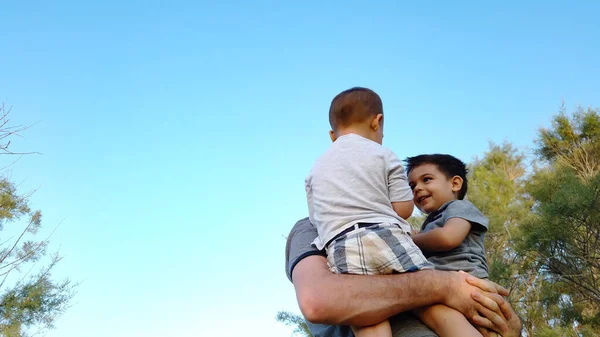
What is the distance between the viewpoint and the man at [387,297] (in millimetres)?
1501

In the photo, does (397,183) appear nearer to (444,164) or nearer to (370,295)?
(370,295)

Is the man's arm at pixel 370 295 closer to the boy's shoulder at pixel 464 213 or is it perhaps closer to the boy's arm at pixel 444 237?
the boy's arm at pixel 444 237

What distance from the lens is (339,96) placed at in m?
2.04

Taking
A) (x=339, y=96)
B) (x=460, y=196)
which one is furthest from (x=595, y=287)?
(x=339, y=96)

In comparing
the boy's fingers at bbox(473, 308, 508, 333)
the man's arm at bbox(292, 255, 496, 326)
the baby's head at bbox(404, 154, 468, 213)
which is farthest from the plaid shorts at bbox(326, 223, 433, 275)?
the baby's head at bbox(404, 154, 468, 213)

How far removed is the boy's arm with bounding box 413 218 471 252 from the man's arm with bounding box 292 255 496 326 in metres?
0.25

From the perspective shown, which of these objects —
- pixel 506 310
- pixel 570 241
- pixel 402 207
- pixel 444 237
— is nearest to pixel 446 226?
pixel 444 237

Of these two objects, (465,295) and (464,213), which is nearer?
(465,295)

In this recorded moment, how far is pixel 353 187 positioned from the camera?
1737 mm

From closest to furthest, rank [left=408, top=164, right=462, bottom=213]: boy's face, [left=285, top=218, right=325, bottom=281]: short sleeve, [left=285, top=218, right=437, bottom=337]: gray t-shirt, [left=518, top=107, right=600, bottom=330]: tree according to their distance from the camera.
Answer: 1. [left=285, top=218, right=437, bottom=337]: gray t-shirt
2. [left=285, top=218, right=325, bottom=281]: short sleeve
3. [left=408, top=164, right=462, bottom=213]: boy's face
4. [left=518, top=107, right=600, bottom=330]: tree

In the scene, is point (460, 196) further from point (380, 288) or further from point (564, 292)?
point (564, 292)

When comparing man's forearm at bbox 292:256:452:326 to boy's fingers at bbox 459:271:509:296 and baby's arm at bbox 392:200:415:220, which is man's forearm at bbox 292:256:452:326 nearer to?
boy's fingers at bbox 459:271:509:296

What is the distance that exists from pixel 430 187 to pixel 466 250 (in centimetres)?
36

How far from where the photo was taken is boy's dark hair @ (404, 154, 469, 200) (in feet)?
7.48
